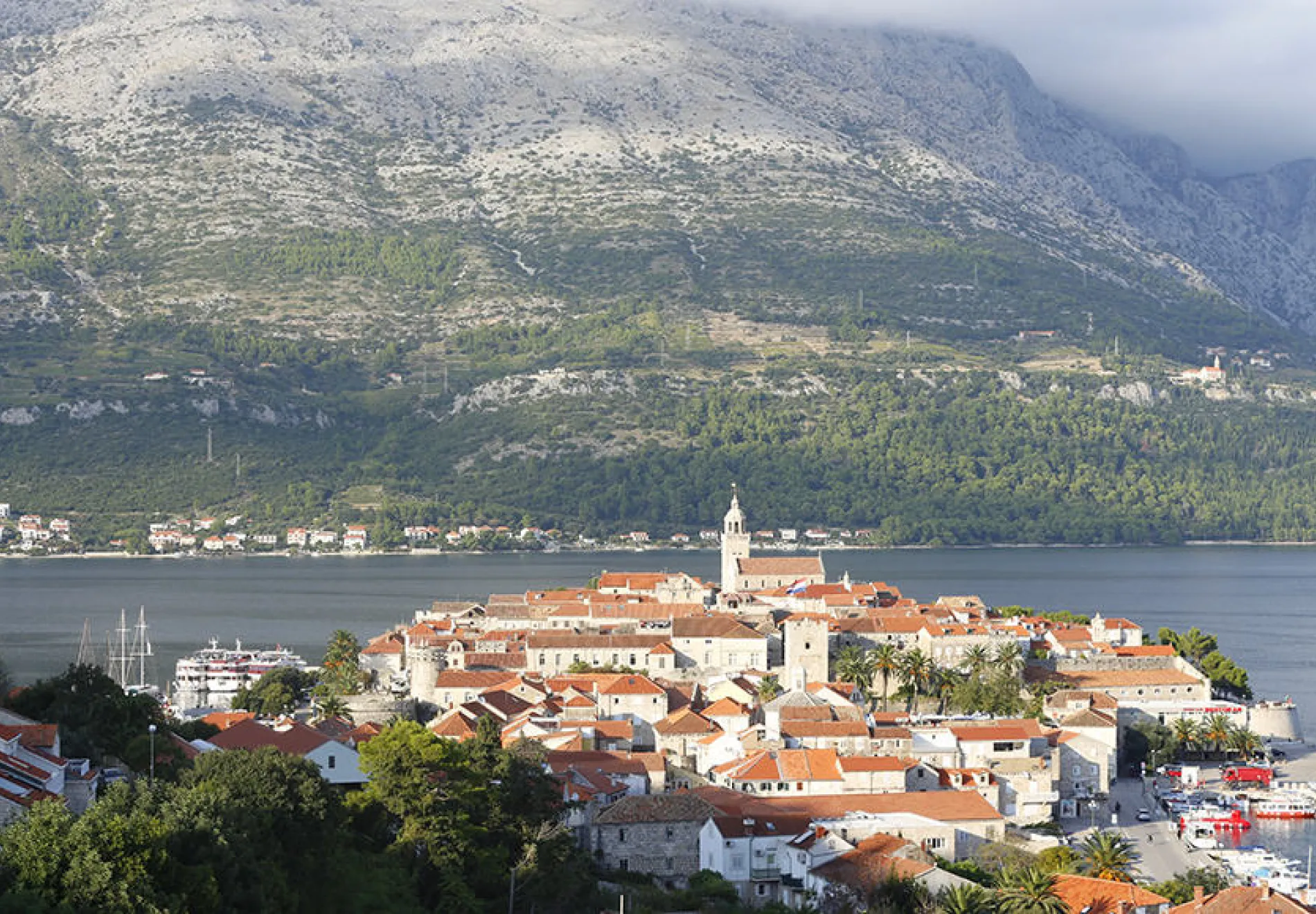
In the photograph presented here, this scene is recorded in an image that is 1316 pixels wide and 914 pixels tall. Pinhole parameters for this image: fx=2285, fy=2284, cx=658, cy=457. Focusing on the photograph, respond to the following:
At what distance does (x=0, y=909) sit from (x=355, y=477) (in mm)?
175332

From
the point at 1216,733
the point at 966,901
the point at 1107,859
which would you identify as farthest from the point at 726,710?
the point at 966,901

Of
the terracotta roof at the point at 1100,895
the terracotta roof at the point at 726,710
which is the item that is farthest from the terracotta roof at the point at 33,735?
the terracotta roof at the point at 726,710

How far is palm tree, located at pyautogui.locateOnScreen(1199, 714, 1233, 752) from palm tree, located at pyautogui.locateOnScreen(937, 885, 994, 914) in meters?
27.8

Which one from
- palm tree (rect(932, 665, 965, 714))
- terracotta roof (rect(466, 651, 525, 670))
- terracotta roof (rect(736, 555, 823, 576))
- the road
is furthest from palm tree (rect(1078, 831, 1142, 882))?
terracotta roof (rect(736, 555, 823, 576))

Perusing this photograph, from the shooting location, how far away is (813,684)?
60.0 metres

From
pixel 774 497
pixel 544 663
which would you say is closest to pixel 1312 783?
pixel 544 663

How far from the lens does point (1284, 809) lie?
184 feet

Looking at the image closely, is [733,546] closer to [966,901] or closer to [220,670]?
[220,670]

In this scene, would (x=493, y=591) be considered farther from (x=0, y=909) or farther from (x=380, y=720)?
(x=0, y=909)

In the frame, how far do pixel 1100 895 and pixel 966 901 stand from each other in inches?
109

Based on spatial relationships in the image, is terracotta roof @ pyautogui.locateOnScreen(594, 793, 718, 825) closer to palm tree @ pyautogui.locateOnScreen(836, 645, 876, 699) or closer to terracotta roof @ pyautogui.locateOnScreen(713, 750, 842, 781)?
terracotta roof @ pyautogui.locateOnScreen(713, 750, 842, 781)

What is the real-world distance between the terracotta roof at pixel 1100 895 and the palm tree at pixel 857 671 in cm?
2386

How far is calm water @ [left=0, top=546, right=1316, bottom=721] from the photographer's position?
95.0 metres

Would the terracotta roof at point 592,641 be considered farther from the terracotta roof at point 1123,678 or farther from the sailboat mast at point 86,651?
the sailboat mast at point 86,651
